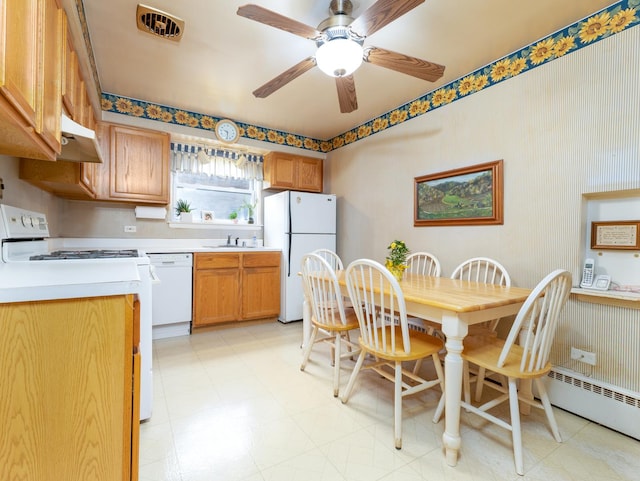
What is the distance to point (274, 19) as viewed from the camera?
151 cm

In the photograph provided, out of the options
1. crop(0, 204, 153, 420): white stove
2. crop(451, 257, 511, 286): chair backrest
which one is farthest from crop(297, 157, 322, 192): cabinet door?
crop(0, 204, 153, 420): white stove

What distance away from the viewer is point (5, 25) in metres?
0.80

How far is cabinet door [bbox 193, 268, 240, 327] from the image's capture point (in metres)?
3.21

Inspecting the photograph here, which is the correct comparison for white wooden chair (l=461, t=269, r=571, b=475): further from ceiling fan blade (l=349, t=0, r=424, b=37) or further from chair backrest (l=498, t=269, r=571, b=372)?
ceiling fan blade (l=349, t=0, r=424, b=37)

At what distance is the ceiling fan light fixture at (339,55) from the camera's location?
1.65m

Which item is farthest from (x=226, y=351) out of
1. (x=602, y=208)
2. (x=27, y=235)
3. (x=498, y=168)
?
(x=602, y=208)

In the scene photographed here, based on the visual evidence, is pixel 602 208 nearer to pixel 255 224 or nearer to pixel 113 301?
pixel 113 301

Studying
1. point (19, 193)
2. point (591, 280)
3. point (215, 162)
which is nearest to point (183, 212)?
point (215, 162)

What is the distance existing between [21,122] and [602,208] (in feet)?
9.51

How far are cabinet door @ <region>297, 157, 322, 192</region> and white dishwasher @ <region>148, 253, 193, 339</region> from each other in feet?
5.73

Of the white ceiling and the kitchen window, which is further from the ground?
the white ceiling

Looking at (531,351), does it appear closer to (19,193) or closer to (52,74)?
(52,74)

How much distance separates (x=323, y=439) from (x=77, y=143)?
2130mm

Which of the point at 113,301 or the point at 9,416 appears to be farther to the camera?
the point at 113,301
